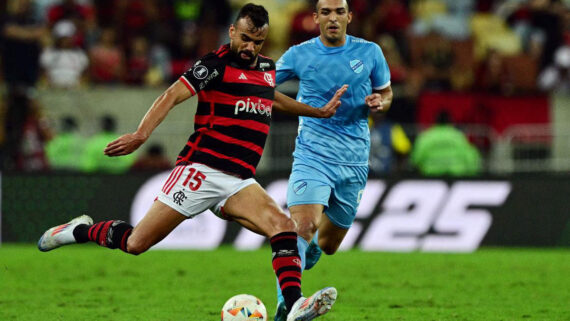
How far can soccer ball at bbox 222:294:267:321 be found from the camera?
23.2 feet

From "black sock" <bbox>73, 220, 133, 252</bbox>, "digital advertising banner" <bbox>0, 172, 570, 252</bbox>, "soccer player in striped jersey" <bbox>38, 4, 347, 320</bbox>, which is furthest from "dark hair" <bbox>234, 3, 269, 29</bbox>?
"digital advertising banner" <bbox>0, 172, 570, 252</bbox>

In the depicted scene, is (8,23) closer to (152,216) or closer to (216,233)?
(216,233)

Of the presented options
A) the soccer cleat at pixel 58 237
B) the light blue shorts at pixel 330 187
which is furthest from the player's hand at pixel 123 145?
the light blue shorts at pixel 330 187

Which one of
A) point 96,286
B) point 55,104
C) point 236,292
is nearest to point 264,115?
point 236,292

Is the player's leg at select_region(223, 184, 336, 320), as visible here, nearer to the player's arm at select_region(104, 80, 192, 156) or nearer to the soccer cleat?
the player's arm at select_region(104, 80, 192, 156)

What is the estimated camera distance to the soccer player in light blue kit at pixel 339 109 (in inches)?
331

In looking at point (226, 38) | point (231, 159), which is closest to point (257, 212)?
point (231, 159)

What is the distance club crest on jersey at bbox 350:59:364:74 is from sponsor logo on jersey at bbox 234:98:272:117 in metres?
1.32

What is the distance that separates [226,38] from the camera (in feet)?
63.1

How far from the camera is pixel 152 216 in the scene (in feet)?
24.2

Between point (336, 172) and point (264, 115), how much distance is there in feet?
3.96

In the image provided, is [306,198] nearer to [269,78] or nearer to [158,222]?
[269,78]

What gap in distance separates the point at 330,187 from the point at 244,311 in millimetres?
1653

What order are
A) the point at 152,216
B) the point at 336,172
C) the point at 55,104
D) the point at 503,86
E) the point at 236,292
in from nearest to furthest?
the point at 152,216 < the point at 336,172 < the point at 236,292 < the point at 55,104 < the point at 503,86
